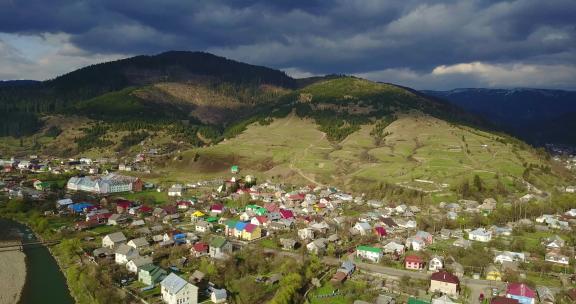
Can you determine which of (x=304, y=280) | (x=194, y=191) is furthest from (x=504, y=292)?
(x=194, y=191)

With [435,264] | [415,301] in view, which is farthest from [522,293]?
[435,264]

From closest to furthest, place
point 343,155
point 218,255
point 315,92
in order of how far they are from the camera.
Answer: point 218,255 < point 343,155 < point 315,92

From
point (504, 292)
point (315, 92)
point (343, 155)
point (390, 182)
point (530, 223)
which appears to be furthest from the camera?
point (315, 92)

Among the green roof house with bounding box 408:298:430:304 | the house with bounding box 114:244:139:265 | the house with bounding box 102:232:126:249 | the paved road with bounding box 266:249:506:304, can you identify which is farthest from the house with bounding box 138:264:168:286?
the green roof house with bounding box 408:298:430:304

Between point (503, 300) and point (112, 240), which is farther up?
point (503, 300)

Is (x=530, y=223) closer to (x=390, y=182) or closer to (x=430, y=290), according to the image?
(x=390, y=182)

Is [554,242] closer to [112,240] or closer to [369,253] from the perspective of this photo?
[369,253]

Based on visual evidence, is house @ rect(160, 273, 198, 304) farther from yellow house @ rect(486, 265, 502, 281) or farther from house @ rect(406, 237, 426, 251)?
yellow house @ rect(486, 265, 502, 281)
